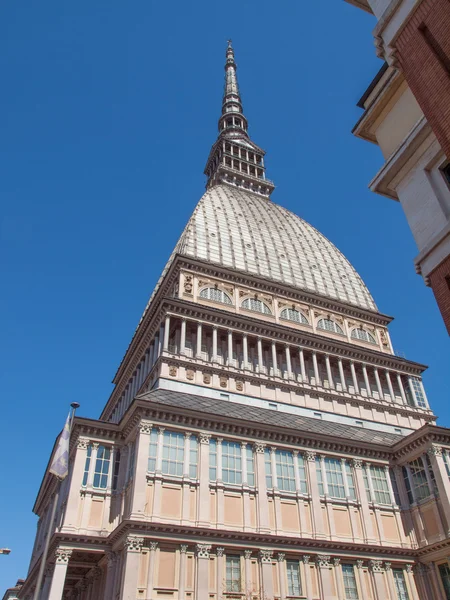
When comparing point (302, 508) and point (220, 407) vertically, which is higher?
point (220, 407)

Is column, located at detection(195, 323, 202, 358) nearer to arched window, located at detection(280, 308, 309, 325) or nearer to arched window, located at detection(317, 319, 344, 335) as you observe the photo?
arched window, located at detection(280, 308, 309, 325)

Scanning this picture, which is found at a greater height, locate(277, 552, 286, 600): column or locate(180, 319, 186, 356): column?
locate(180, 319, 186, 356): column

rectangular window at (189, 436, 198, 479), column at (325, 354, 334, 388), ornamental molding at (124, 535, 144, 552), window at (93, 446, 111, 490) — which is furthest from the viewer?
column at (325, 354, 334, 388)

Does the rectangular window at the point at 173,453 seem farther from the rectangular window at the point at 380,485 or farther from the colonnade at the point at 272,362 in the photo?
the rectangular window at the point at 380,485

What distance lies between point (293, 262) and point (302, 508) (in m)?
42.1

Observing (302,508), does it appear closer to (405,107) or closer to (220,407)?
(220,407)

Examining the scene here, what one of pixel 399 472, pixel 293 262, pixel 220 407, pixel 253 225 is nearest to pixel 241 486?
pixel 220 407

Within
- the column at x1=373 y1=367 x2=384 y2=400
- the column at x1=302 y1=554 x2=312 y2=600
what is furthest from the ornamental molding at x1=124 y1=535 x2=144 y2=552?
the column at x1=373 y1=367 x2=384 y2=400

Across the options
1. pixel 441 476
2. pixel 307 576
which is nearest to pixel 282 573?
pixel 307 576

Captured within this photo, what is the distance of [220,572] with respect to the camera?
33562 mm

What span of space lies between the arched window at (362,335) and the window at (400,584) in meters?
31.7

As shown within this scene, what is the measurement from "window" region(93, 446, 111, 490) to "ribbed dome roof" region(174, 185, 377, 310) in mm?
29897

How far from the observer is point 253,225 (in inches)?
3140

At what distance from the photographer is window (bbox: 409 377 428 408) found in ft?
199
